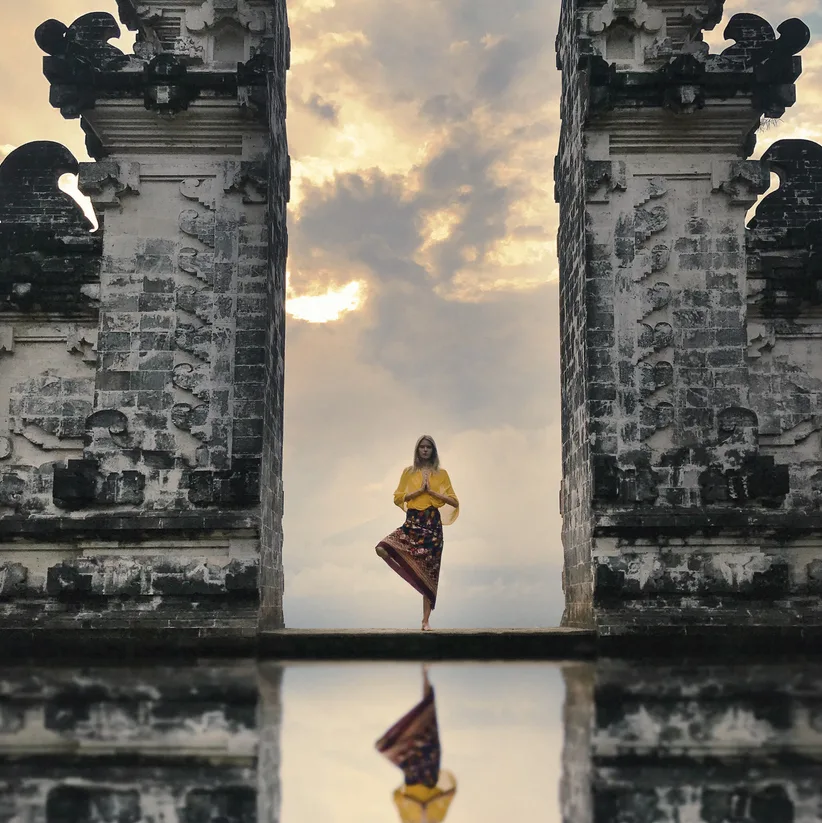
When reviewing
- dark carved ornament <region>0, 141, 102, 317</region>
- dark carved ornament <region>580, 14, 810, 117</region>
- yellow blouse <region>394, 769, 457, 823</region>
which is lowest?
yellow blouse <region>394, 769, 457, 823</region>

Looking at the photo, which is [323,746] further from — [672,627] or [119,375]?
[119,375]

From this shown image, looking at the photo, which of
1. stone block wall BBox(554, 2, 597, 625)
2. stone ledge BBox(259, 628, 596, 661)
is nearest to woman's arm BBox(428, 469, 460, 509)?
stone block wall BBox(554, 2, 597, 625)

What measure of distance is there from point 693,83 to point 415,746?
7628mm

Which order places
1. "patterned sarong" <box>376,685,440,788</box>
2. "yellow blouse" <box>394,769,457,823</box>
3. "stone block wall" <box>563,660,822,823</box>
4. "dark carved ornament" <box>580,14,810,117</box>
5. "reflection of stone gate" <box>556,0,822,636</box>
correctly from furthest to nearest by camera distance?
"dark carved ornament" <box>580,14,810,117</box> → "reflection of stone gate" <box>556,0,822,636</box> → "patterned sarong" <box>376,685,440,788</box> → "stone block wall" <box>563,660,822,823</box> → "yellow blouse" <box>394,769,457,823</box>

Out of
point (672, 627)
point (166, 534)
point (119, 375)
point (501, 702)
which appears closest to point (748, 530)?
point (672, 627)

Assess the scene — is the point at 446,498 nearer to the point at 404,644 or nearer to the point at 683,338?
the point at 404,644

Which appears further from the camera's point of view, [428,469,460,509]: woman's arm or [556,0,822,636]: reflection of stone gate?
[428,469,460,509]: woman's arm

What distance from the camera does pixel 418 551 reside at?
30.8 ft

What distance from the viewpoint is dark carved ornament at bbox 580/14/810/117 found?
9.62m

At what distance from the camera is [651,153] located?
9.92 metres

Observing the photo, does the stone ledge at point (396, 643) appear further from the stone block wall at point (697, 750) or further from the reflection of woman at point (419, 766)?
the reflection of woman at point (419, 766)

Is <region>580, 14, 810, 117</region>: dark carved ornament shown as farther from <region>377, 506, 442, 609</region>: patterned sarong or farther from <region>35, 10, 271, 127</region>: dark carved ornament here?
<region>377, 506, 442, 609</region>: patterned sarong

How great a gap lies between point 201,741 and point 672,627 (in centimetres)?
557

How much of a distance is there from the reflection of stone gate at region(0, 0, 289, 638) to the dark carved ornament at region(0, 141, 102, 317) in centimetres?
2
